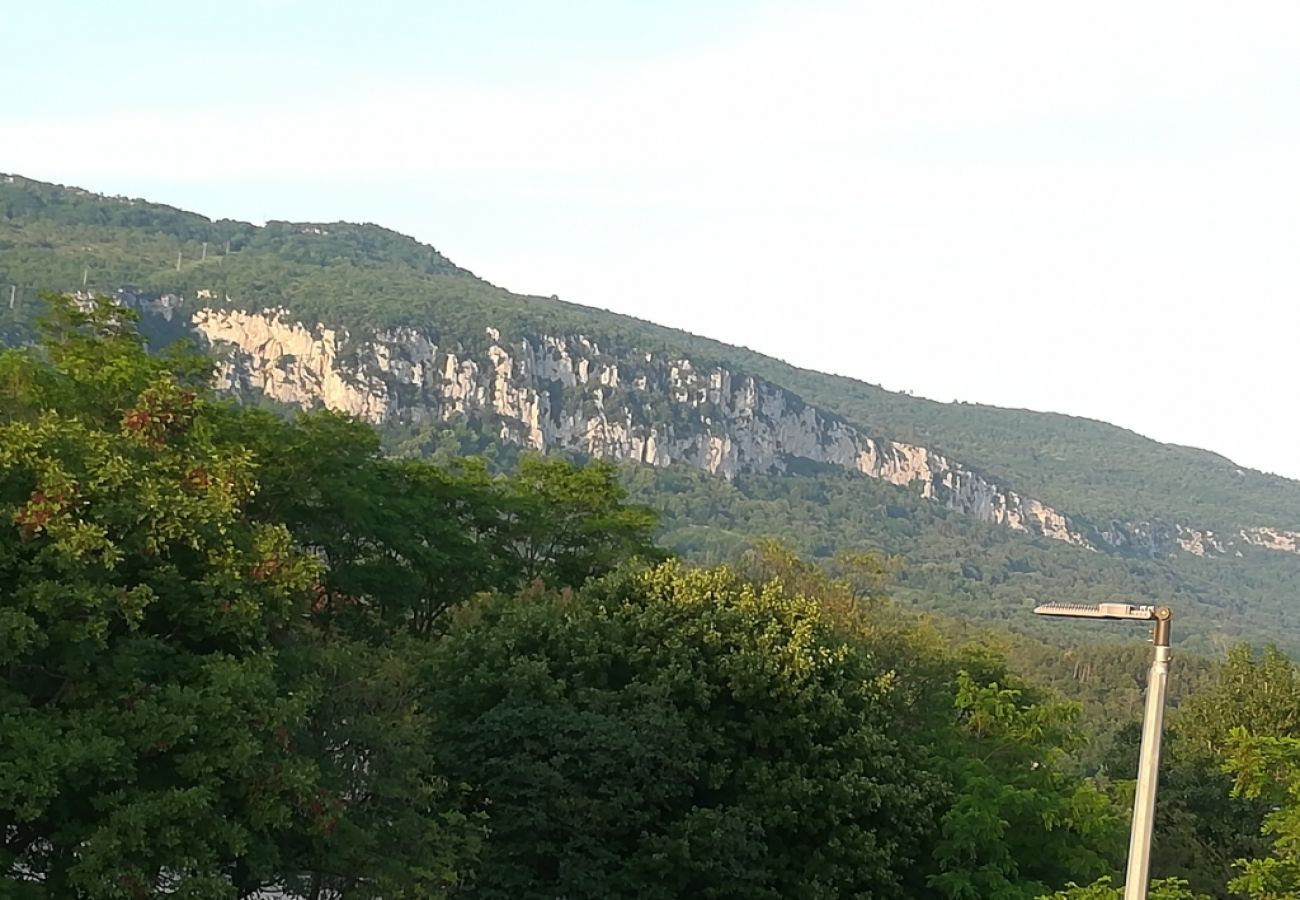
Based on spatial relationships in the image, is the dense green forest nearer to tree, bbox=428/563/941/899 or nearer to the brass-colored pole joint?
tree, bbox=428/563/941/899

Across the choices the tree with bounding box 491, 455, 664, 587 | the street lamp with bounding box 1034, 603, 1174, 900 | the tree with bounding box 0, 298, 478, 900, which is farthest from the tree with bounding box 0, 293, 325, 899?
the tree with bounding box 491, 455, 664, 587

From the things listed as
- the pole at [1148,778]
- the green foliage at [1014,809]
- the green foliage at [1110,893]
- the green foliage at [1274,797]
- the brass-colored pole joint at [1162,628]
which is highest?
the brass-colored pole joint at [1162,628]

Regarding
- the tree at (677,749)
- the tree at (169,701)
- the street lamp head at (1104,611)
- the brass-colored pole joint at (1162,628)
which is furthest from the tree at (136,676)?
the brass-colored pole joint at (1162,628)

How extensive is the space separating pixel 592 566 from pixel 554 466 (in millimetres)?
5018

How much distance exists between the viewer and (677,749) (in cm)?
2445

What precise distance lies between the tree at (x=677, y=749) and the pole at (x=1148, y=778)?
14818 mm

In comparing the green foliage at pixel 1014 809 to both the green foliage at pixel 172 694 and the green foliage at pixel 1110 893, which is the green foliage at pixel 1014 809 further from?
the green foliage at pixel 172 694

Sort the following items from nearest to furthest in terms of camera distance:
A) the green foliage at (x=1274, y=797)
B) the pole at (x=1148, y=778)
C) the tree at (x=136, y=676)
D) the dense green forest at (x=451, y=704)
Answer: the pole at (x=1148, y=778)
the tree at (x=136, y=676)
the dense green forest at (x=451, y=704)
the green foliage at (x=1274, y=797)

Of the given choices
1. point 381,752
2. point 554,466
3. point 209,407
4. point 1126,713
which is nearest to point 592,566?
point 554,466

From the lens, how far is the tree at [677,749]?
23578 mm

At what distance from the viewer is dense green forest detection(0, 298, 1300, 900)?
16.0m

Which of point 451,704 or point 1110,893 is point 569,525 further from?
point 1110,893

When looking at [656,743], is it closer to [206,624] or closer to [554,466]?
[206,624]

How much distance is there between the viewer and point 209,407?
91.0 ft
